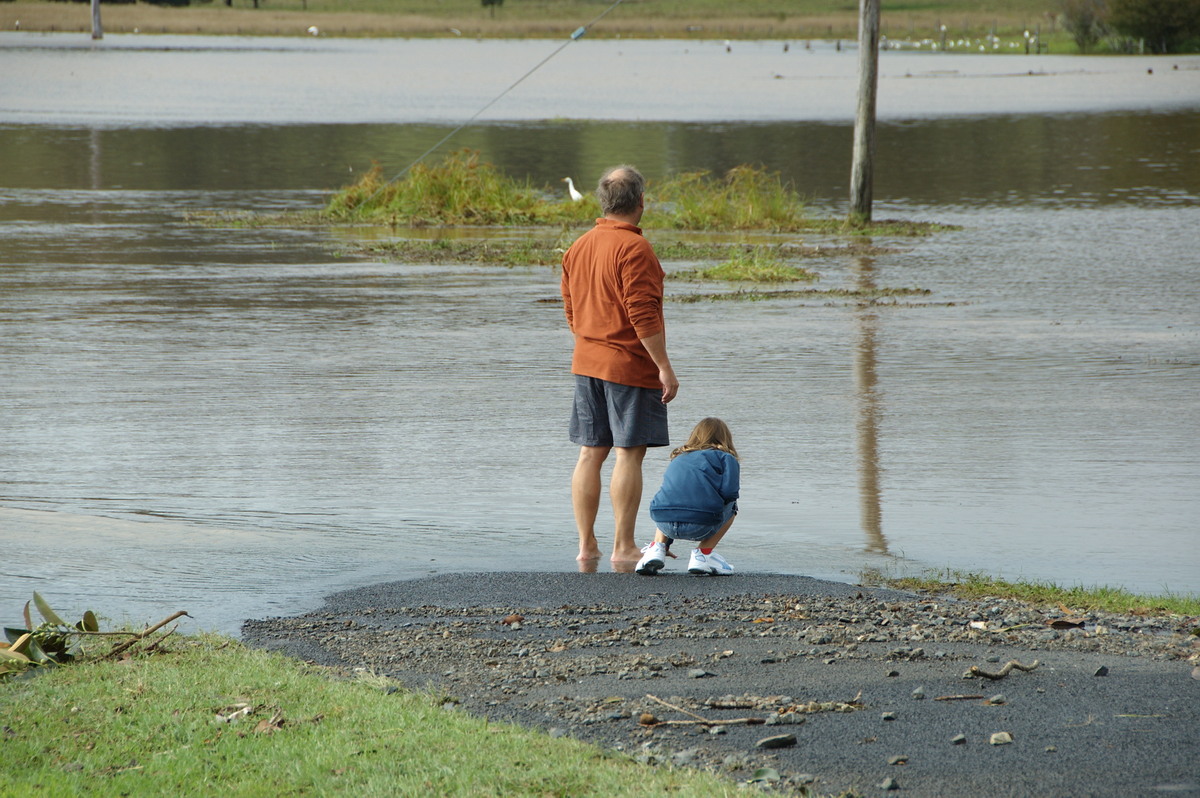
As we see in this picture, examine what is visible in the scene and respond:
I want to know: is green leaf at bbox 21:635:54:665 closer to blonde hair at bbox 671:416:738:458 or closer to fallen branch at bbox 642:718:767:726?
fallen branch at bbox 642:718:767:726

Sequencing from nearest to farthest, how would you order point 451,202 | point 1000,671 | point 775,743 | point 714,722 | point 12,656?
point 775,743
point 714,722
point 1000,671
point 12,656
point 451,202

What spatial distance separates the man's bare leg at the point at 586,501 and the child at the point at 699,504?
288mm

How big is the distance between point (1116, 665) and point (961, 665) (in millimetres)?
529

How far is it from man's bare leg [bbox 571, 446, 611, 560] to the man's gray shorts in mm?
100

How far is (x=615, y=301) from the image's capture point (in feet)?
21.9

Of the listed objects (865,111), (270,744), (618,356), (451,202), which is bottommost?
(270,744)

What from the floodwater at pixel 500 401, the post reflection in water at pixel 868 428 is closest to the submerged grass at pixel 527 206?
the floodwater at pixel 500 401

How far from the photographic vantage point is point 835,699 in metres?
4.70

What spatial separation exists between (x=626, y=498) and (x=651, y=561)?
15.0 inches

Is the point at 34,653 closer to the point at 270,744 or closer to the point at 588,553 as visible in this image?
the point at 270,744

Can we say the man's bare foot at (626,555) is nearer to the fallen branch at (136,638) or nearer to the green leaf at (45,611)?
the fallen branch at (136,638)

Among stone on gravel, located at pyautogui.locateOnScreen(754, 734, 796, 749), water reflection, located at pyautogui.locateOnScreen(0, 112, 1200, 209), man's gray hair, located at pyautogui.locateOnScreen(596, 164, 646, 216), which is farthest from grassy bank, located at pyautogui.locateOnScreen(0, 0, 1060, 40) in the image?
stone on gravel, located at pyautogui.locateOnScreen(754, 734, 796, 749)

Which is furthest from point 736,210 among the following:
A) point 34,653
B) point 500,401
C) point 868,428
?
point 34,653

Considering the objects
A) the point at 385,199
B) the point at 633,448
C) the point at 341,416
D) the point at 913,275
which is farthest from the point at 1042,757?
the point at 385,199
